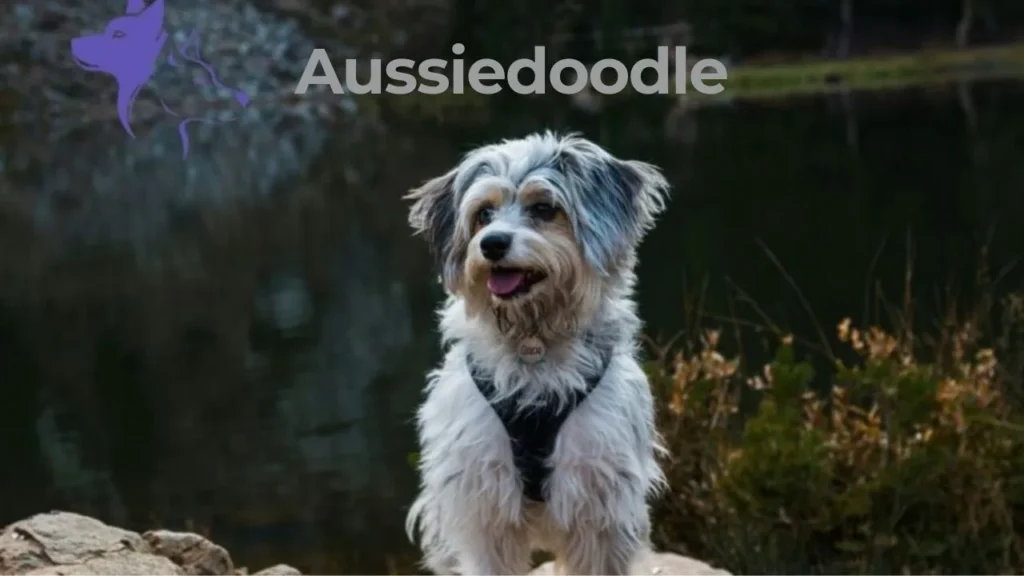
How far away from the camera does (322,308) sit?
53.6 feet

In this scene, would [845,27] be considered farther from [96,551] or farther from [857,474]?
[96,551]

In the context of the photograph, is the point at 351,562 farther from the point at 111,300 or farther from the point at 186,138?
→ the point at 186,138

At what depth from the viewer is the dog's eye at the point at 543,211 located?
408 cm

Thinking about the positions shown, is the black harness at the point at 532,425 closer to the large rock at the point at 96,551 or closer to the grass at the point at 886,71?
the large rock at the point at 96,551

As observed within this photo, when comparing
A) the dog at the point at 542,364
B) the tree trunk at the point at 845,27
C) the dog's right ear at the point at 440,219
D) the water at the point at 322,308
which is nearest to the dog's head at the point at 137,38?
the water at the point at 322,308

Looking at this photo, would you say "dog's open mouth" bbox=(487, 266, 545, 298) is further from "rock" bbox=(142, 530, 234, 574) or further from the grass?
the grass

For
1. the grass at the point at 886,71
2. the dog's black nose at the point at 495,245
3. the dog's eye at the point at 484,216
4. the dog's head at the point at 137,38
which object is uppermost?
the grass at the point at 886,71

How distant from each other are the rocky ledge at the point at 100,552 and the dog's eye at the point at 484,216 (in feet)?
4.10

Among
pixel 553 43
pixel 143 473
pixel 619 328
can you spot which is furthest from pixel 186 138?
pixel 619 328

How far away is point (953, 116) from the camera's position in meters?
32.0

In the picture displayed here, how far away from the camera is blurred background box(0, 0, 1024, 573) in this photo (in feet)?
30.7

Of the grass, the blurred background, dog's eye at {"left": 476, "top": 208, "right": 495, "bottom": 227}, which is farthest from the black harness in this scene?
the grass

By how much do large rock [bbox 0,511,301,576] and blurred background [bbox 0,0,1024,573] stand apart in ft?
5.84

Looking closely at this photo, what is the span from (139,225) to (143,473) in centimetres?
1361
